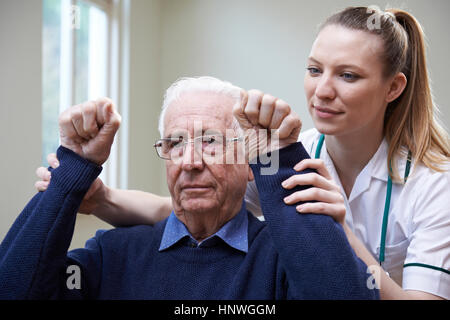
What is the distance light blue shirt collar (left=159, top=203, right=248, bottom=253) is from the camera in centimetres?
126

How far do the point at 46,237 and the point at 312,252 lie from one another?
1.99 feet

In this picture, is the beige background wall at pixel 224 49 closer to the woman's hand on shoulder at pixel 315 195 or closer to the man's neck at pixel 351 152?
the man's neck at pixel 351 152

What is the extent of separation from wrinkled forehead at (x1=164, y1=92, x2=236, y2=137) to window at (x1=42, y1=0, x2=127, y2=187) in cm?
171

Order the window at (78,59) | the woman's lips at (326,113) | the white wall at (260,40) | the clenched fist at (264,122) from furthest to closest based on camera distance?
the white wall at (260,40), the window at (78,59), the woman's lips at (326,113), the clenched fist at (264,122)

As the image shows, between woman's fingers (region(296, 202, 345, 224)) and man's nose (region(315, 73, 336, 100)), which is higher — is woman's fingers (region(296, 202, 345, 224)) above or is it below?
below

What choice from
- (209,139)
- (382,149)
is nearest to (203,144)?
(209,139)

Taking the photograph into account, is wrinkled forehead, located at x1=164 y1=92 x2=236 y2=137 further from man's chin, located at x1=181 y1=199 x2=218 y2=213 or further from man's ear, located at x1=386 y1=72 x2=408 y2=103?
man's ear, located at x1=386 y1=72 x2=408 y2=103

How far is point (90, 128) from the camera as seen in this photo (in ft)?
3.54

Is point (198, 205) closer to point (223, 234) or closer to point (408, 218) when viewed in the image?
point (223, 234)

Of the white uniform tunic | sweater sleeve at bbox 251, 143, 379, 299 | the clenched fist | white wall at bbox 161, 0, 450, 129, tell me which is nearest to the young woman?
the white uniform tunic

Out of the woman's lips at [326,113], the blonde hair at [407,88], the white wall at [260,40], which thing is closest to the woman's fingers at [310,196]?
the woman's lips at [326,113]

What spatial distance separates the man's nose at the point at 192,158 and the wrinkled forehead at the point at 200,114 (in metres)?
0.04

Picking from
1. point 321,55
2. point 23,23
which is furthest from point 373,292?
point 23,23

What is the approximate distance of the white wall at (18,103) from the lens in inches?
94.1
